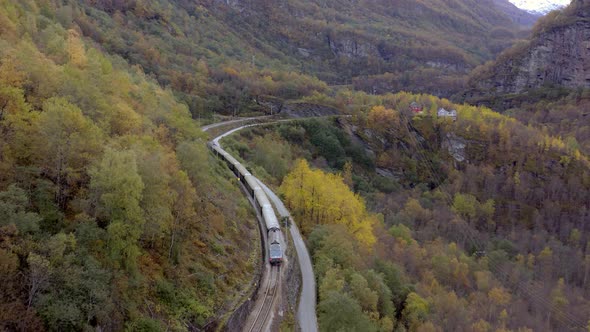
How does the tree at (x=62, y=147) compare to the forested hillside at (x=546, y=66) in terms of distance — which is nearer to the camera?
the tree at (x=62, y=147)

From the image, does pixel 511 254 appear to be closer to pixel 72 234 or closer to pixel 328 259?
pixel 328 259

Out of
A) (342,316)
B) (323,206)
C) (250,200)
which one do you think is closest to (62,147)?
(342,316)

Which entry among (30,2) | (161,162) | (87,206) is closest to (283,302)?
(161,162)

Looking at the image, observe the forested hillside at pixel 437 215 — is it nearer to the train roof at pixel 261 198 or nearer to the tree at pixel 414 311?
the tree at pixel 414 311

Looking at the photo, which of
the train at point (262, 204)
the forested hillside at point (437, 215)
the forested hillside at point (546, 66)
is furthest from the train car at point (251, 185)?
the forested hillside at point (546, 66)

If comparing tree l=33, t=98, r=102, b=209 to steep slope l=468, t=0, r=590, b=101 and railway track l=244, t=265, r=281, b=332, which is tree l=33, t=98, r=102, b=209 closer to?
railway track l=244, t=265, r=281, b=332

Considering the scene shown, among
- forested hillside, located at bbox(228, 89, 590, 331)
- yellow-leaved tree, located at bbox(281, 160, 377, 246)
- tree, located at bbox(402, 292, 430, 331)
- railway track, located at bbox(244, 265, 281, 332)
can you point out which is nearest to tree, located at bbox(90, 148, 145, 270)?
railway track, located at bbox(244, 265, 281, 332)
